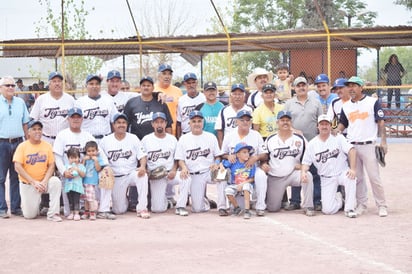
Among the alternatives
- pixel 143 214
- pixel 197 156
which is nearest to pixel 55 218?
pixel 143 214

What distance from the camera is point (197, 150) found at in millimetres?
9695

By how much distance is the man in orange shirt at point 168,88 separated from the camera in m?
10.2

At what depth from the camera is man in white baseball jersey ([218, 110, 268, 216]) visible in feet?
30.4

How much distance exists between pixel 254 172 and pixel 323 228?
151 centimetres

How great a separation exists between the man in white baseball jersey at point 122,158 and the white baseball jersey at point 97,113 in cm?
23

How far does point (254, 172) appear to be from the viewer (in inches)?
369

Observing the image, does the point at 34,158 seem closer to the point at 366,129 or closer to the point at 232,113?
the point at 232,113

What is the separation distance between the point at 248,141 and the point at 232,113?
545mm

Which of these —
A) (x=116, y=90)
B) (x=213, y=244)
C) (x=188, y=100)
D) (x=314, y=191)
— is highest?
(x=116, y=90)

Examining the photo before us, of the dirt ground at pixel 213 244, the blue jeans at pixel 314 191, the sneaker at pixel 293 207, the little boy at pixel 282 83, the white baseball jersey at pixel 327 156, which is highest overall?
the little boy at pixel 282 83

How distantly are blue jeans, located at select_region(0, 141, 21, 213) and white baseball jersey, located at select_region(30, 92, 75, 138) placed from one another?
0.47m

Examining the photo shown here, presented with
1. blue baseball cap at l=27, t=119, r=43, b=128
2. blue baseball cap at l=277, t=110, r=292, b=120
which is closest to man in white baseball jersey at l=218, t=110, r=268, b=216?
blue baseball cap at l=277, t=110, r=292, b=120

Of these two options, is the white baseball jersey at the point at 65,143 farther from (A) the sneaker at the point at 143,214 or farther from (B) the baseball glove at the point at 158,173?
(A) the sneaker at the point at 143,214

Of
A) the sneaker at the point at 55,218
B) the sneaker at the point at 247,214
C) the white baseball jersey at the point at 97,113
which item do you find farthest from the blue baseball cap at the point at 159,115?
the sneaker at the point at 55,218
